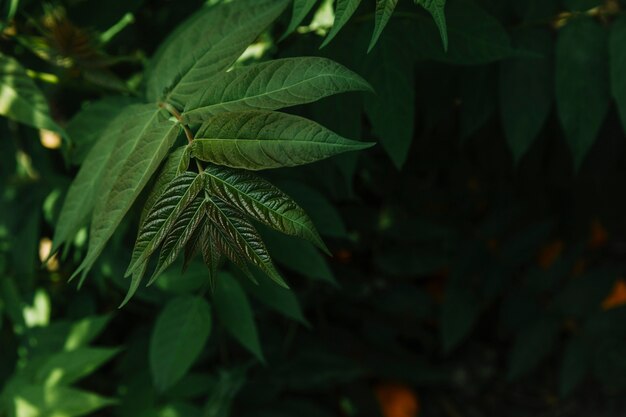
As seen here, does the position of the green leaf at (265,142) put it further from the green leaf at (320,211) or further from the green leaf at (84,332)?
the green leaf at (84,332)

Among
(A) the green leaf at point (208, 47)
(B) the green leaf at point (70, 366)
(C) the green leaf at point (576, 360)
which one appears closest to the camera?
(A) the green leaf at point (208, 47)

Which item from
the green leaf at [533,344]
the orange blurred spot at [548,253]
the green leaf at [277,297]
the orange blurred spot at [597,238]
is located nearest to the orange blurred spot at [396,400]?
the green leaf at [533,344]

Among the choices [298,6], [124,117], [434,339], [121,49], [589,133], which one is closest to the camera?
[298,6]

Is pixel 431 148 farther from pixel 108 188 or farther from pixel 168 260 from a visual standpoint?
pixel 168 260

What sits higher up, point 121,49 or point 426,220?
point 121,49

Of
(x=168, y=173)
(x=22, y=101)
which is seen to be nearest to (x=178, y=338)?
(x=22, y=101)

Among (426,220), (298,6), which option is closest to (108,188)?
(298,6)

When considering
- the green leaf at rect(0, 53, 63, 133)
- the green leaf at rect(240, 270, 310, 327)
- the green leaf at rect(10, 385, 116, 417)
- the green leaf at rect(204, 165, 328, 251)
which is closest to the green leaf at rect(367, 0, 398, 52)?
the green leaf at rect(204, 165, 328, 251)

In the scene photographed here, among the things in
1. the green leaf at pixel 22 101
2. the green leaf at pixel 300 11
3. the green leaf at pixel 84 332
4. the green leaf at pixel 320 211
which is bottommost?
the green leaf at pixel 84 332
